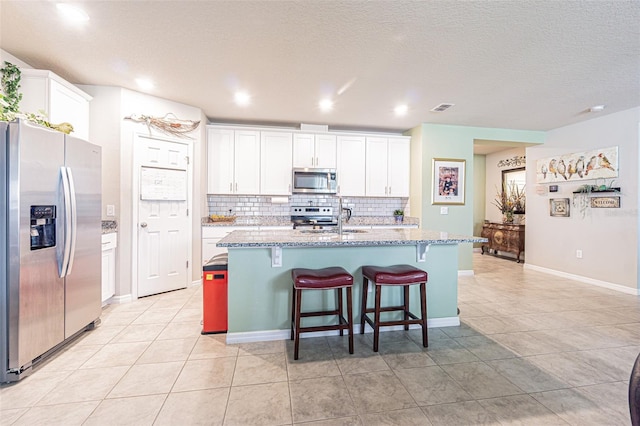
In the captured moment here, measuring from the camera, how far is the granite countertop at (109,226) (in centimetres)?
317

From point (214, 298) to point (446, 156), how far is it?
13.7 ft

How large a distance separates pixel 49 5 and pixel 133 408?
2745 mm

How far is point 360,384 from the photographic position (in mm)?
1841

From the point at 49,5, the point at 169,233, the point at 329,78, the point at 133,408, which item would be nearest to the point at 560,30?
the point at 329,78

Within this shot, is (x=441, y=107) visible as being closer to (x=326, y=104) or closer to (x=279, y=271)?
(x=326, y=104)

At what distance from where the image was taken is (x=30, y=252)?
6.27 feet

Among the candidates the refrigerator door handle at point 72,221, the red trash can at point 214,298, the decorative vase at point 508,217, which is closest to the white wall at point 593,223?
the decorative vase at point 508,217

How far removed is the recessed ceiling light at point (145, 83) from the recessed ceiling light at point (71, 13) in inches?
39.2

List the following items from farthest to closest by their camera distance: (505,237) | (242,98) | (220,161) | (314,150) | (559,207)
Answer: (505,237) → (559,207) → (314,150) → (220,161) → (242,98)

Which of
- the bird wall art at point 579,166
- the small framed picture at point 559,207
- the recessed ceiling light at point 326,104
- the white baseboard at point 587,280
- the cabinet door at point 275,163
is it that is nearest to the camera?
the recessed ceiling light at point 326,104

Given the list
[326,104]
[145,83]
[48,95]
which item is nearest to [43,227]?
[48,95]

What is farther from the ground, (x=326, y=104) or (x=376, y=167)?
(x=326, y=104)

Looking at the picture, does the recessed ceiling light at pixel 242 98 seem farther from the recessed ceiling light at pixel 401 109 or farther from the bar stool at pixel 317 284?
the bar stool at pixel 317 284

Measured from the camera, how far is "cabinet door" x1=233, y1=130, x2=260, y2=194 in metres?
4.48
